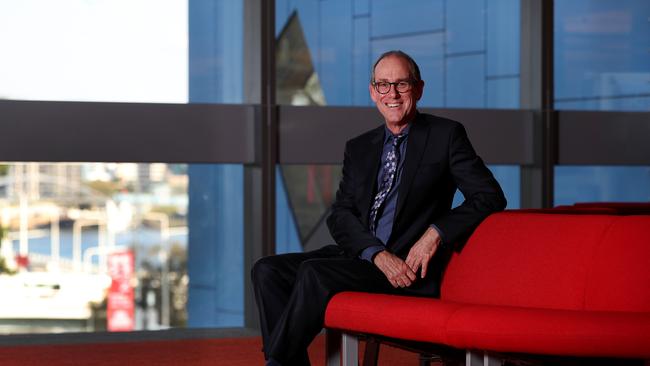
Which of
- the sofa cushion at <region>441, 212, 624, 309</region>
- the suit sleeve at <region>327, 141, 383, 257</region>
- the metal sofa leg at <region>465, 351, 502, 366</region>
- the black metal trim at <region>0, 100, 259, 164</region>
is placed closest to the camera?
the metal sofa leg at <region>465, 351, 502, 366</region>

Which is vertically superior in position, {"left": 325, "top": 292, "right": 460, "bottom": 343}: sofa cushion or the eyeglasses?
the eyeglasses

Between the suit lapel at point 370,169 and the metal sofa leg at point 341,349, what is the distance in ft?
1.32

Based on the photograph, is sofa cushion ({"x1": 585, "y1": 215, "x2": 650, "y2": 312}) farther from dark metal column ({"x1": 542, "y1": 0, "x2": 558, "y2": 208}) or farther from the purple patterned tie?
dark metal column ({"x1": 542, "y1": 0, "x2": 558, "y2": 208})

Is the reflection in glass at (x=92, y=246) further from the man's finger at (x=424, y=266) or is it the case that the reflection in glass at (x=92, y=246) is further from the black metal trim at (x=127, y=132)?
the man's finger at (x=424, y=266)

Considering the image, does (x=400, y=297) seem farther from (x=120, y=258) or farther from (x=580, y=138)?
(x=580, y=138)

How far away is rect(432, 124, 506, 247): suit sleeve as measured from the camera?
3.36 metres

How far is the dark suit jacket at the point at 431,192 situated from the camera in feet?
11.1

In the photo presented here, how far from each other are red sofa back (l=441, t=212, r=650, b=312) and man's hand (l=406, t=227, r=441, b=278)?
0.38 ft

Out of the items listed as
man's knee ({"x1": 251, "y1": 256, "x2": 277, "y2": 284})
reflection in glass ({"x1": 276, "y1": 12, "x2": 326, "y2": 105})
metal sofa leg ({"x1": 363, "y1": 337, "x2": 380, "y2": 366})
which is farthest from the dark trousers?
reflection in glass ({"x1": 276, "y1": 12, "x2": 326, "y2": 105})

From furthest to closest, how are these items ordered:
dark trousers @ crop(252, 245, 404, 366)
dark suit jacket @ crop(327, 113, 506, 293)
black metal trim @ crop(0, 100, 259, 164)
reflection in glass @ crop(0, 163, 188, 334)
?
reflection in glass @ crop(0, 163, 188, 334) → black metal trim @ crop(0, 100, 259, 164) → dark suit jacket @ crop(327, 113, 506, 293) → dark trousers @ crop(252, 245, 404, 366)

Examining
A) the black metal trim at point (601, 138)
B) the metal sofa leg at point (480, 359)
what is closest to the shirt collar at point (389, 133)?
the metal sofa leg at point (480, 359)

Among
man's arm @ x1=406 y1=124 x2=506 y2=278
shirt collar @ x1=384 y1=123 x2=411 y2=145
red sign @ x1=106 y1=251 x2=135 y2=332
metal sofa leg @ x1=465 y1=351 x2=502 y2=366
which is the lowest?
red sign @ x1=106 y1=251 x2=135 y2=332

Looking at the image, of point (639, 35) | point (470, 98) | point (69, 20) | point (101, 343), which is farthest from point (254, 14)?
point (639, 35)

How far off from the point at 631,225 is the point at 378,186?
934 mm
